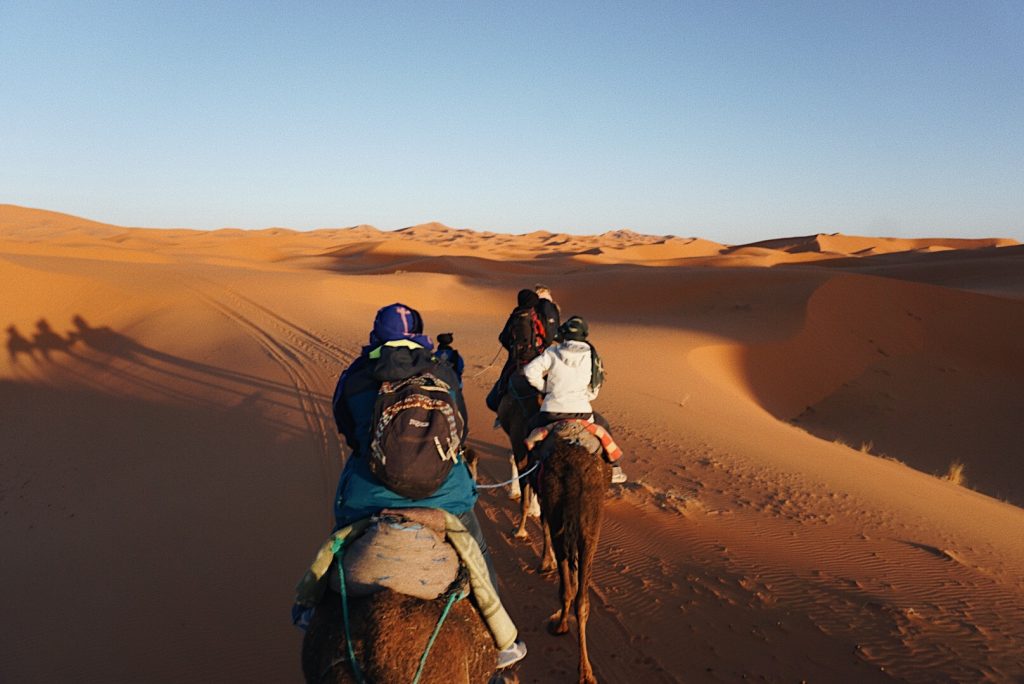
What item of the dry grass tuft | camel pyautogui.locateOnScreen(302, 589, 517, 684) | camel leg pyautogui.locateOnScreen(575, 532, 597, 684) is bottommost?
the dry grass tuft

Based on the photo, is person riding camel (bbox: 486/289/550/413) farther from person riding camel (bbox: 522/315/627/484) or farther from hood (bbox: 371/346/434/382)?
hood (bbox: 371/346/434/382)

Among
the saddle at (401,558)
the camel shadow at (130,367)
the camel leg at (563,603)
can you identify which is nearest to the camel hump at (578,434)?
the camel leg at (563,603)

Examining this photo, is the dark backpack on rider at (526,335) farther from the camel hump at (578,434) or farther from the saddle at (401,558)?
the saddle at (401,558)

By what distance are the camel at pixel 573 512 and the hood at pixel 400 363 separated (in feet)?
6.57

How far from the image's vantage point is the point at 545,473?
4816mm

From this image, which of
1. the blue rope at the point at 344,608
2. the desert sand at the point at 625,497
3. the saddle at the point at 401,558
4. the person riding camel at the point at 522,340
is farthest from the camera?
the person riding camel at the point at 522,340

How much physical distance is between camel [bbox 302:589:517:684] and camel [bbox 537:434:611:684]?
78.3 inches

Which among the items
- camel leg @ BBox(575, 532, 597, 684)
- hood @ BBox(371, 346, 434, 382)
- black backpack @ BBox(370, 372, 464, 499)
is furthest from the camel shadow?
black backpack @ BBox(370, 372, 464, 499)

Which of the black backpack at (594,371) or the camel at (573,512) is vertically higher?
the black backpack at (594,371)

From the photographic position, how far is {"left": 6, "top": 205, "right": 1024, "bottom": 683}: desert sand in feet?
15.7

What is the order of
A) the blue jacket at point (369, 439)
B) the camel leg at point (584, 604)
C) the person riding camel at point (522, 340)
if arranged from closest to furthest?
the blue jacket at point (369, 439)
the camel leg at point (584, 604)
the person riding camel at point (522, 340)

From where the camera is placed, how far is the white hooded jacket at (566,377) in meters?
5.36

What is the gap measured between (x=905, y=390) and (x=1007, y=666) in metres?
14.2

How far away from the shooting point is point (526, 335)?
683 centimetres
